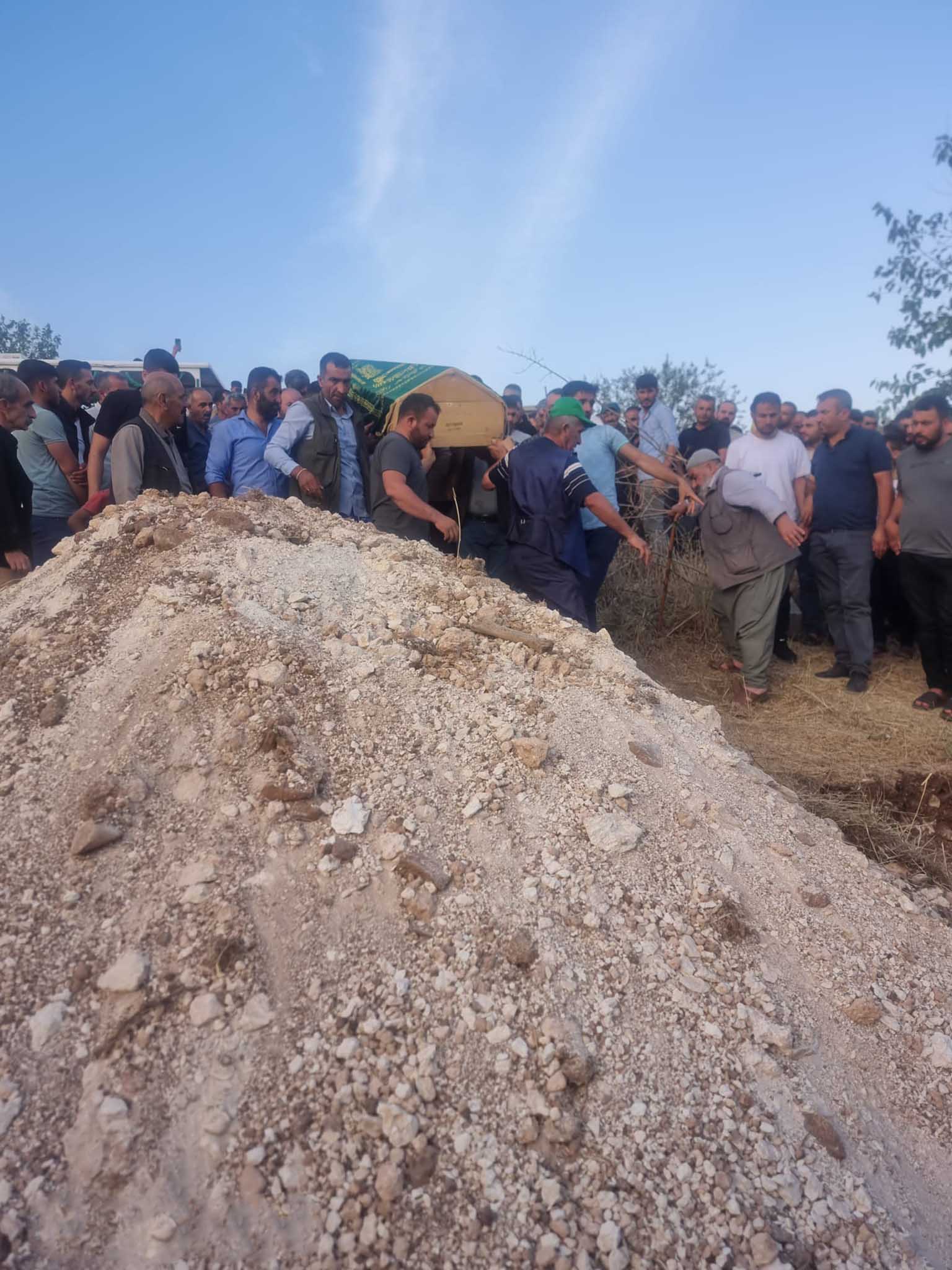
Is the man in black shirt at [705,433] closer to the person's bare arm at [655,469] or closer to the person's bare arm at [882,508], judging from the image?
the person's bare arm at [882,508]

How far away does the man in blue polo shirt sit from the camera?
5.09m

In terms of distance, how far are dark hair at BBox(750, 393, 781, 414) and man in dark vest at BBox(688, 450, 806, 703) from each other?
1.32 ft

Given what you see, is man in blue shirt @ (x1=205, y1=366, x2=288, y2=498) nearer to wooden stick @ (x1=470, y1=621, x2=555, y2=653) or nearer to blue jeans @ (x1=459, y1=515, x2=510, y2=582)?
blue jeans @ (x1=459, y1=515, x2=510, y2=582)

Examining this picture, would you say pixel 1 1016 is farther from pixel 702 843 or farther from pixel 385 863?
pixel 702 843

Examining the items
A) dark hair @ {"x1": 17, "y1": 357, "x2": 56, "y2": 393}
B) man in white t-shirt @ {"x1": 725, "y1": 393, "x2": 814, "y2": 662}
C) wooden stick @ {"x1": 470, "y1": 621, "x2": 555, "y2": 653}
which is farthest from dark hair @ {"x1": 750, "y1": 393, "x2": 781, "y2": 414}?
dark hair @ {"x1": 17, "y1": 357, "x2": 56, "y2": 393}

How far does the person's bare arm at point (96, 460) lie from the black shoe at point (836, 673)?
4.92 metres

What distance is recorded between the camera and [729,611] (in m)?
5.00

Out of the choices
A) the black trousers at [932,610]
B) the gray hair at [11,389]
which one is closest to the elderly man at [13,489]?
the gray hair at [11,389]

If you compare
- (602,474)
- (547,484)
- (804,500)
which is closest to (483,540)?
(602,474)

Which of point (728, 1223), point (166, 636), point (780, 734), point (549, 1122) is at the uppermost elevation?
point (166, 636)

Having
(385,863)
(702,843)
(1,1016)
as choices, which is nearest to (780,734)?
(702,843)

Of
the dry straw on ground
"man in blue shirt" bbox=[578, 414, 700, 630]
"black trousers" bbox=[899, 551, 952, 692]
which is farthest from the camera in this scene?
"black trousers" bbox=[899, 551, 952, 692]

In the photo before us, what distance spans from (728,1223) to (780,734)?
3.44 m

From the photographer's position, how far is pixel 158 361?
15.4ft
